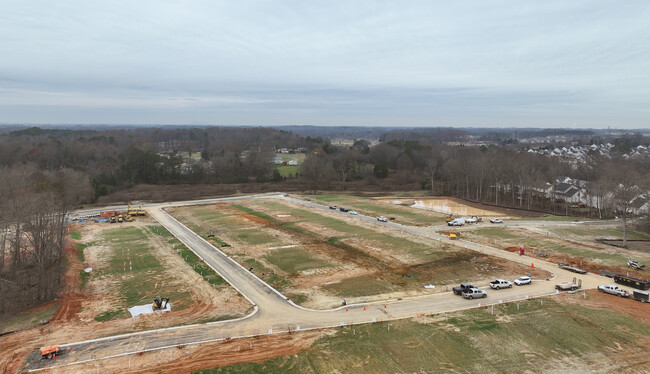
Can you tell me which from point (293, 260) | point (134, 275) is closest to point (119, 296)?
point (134, 275)

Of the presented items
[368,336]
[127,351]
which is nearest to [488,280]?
[368,336]

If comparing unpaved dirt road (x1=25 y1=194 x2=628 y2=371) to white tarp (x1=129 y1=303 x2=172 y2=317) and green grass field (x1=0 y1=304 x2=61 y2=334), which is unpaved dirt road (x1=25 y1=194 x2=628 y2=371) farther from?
green grass field (x1=0 y1=304 x2=61 y2=334)

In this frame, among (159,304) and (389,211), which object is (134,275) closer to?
(159,304)

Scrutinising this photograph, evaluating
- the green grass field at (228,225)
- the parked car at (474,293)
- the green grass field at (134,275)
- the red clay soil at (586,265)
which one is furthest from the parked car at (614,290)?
the green grass field at (134,275)

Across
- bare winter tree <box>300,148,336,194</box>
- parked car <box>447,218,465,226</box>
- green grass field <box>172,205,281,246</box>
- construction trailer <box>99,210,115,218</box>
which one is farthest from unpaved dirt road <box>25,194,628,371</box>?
bare winter tree <box>300,148,336,194</box>

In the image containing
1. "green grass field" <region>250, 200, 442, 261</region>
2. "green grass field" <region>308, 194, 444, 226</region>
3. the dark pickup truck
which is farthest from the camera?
"green grass field" <region>308, 194, 444, 226</region>

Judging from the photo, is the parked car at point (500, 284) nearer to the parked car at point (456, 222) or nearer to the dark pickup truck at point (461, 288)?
the dark pickup truck at point (461, 288)
